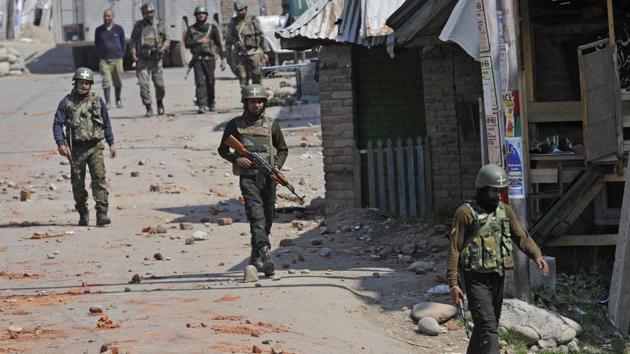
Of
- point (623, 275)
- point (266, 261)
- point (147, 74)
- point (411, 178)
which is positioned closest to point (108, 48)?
point (147, 74)

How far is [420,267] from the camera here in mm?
12070

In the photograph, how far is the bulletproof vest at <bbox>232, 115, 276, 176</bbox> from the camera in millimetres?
11477

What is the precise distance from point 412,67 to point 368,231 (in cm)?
232

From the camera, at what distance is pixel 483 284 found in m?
8.62

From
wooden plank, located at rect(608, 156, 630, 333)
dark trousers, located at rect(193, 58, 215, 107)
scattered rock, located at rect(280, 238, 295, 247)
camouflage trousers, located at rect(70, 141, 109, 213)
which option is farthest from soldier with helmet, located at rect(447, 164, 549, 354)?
dark trousers, located at rect(193, 58, 215, 107)

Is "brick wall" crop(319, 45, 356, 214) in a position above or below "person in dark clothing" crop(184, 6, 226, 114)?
below

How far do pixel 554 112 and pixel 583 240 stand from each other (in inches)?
47.5

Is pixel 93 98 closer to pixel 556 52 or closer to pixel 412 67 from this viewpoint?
pixel 412 67

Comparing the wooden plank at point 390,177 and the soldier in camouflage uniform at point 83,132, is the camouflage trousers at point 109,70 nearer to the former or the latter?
the soldier in camouflage uniform at point 83,132

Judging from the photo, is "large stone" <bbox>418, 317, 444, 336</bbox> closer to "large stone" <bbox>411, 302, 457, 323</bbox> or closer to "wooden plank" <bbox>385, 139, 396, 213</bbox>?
"large stone" <bbox>411, 302, 457, 323</bbox>

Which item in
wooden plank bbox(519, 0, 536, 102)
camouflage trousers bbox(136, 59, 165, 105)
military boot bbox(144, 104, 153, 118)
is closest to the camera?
wooden plank bbox(519, 0, 536, 102)

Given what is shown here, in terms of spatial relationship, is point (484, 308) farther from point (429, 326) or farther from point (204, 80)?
point (204, 80)

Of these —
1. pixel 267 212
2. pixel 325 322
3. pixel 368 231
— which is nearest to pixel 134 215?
pixel 368 231

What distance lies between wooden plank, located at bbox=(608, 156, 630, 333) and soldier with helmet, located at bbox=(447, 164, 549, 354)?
8.63 feet
